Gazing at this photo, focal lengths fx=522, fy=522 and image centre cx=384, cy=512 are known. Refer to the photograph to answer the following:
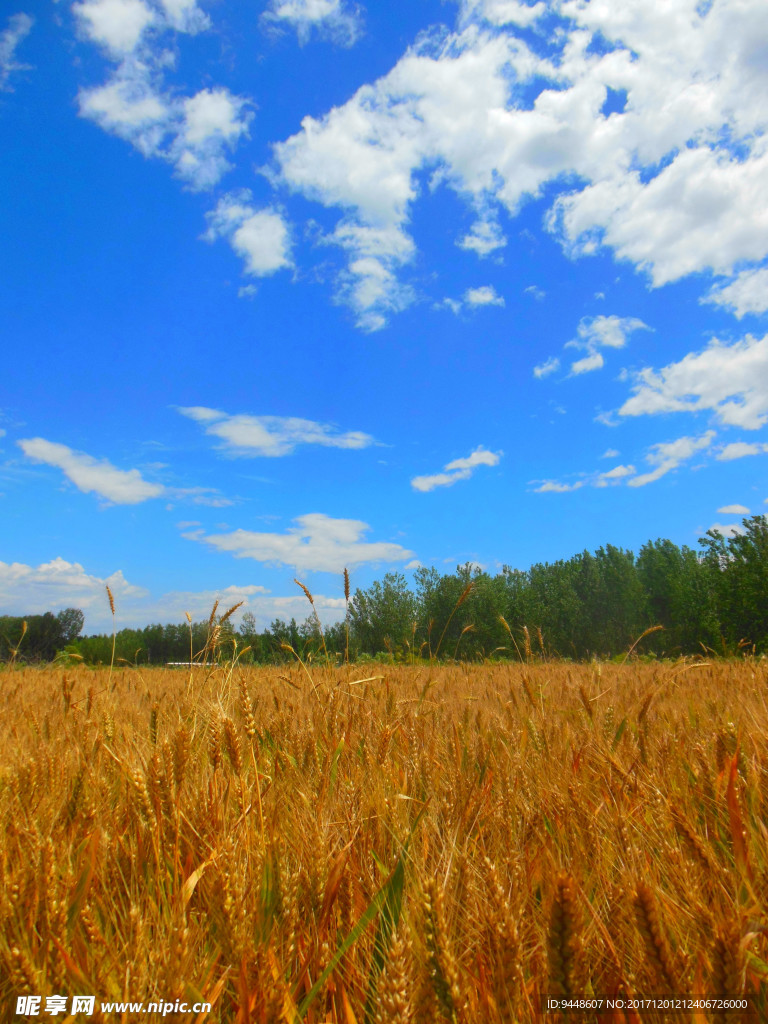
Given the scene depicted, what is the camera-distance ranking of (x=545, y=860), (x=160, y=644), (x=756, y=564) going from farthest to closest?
(x=160, y=644) → (x=756, y=564) → (x=545, y=860)

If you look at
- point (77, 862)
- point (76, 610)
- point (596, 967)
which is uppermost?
point (76, 610)

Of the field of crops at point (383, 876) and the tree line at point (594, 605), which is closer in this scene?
the field of crops at point (383, 876)

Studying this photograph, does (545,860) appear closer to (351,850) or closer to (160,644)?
(351,850)

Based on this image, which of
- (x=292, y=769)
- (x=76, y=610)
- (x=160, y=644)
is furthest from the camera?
(x=76, y=610)

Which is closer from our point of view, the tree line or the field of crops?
the field of crops

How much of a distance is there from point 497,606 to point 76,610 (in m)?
36.9

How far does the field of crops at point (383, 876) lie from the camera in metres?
0.91

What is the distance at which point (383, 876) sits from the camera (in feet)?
4.54

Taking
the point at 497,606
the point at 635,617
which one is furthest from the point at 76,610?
the point at 635,617

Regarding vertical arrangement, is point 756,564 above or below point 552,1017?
above

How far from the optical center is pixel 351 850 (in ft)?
4.77

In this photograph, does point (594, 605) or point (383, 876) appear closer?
point (383, 876)

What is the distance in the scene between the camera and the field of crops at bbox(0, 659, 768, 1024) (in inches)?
35.7

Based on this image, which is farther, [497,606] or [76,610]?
[76,610]
